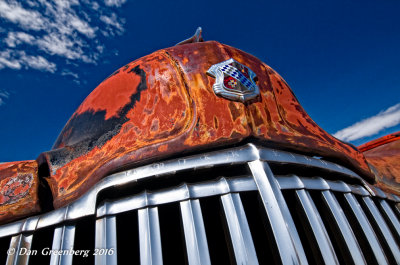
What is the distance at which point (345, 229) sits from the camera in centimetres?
80

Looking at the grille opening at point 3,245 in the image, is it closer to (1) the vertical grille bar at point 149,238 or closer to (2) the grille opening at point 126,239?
(2) the grille opening at point 126,239

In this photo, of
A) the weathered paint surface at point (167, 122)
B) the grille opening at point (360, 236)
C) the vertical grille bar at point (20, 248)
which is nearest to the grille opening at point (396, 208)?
the weathered paint surface at point (167, 122)

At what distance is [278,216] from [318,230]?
167 millimetres

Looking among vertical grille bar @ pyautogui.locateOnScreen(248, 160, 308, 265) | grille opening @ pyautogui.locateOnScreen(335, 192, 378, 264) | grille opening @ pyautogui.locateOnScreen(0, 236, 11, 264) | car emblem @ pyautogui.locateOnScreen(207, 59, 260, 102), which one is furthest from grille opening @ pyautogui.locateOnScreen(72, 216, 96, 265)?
grille opening @ pyautogui.locateOnScreen(335, 192, 378, 264)

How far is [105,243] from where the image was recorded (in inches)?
25.7

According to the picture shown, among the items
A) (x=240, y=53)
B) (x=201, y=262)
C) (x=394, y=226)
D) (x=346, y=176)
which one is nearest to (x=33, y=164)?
(x=201, y=262)

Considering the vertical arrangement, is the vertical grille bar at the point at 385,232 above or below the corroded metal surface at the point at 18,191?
below

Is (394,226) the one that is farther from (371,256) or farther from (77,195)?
(77,195)

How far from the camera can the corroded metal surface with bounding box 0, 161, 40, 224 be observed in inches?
30.0

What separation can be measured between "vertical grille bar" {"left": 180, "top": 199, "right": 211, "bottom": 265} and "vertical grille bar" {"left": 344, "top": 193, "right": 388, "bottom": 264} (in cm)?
67

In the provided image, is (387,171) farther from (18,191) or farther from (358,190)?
(18,191)

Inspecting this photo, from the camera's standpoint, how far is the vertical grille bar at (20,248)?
0.67 m

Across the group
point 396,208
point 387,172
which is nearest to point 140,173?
point 396,208

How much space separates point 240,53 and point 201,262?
1043 mm
